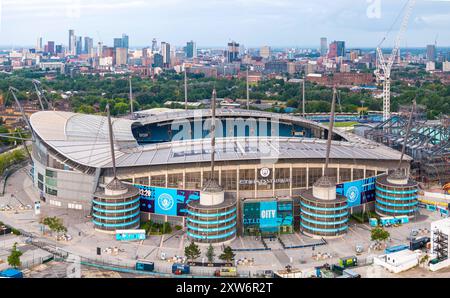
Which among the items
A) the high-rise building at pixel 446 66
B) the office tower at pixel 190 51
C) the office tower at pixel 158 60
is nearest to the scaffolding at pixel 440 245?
the high-rise building at pixel 446 66

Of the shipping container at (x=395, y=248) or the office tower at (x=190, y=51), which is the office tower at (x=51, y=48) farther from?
the shipping container at (x=395, y=248)

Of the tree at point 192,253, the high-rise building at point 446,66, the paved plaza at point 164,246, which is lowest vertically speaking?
the paved plaza at point 164,246

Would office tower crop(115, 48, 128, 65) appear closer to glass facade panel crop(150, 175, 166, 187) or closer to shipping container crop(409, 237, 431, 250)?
glass facade panel crop(150, 175, 166, 187)

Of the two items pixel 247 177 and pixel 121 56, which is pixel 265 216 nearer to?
pixel 247 177

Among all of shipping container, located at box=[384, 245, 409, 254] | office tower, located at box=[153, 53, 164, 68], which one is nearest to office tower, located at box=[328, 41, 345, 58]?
office tower, located at box=[153, 53, 164, 68]

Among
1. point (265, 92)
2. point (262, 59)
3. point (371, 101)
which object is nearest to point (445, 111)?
point (371, 101)

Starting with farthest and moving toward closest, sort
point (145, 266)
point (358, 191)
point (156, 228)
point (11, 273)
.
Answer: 1. point (358, 191)
2. point (156, 228)
3. point (145, 266)
4. point (11, 273)

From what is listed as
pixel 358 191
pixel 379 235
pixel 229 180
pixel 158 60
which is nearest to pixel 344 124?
pixel 358 191
